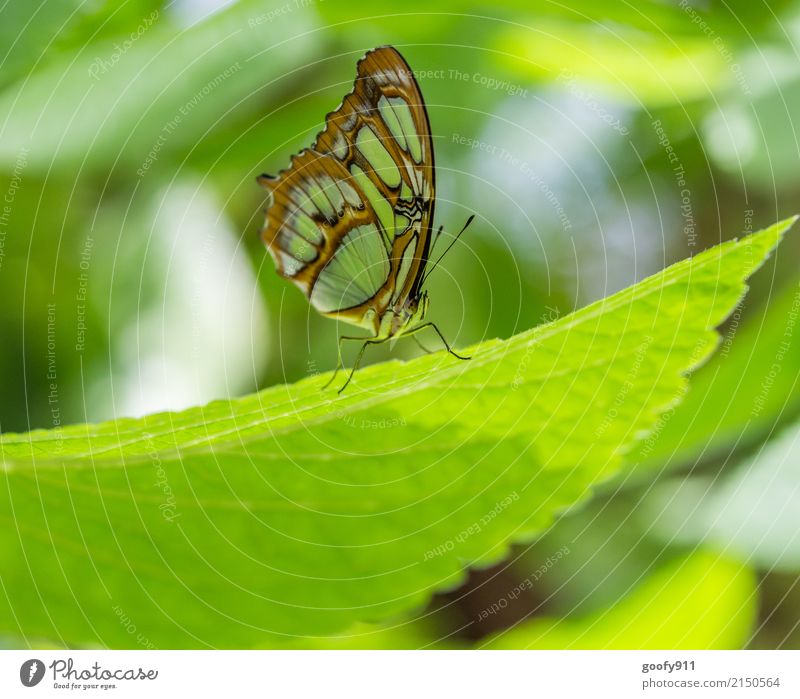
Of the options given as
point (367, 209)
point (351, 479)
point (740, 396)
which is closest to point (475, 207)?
point (367, 209)

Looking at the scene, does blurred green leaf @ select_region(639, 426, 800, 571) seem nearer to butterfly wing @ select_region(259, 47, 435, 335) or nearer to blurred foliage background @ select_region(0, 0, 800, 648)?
blurred foliage background @ select_region(0, 0, 800, 648)

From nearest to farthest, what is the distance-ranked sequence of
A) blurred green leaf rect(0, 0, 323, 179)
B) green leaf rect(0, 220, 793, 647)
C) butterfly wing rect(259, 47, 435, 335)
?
green leaf rect(0, 220, 793, 647)
butterfly wing rect(259, 47, 435, 335)
blurred green leaf rect(0, 0, 323, 179)

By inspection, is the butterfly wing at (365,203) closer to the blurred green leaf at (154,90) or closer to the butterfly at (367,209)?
the butterfly at (367,209)

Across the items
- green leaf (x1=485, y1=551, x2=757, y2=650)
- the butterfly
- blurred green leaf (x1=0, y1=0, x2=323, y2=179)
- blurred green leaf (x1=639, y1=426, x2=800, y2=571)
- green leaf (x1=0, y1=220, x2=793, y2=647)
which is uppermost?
blurred green leaf (x1=0, y1=0, x2=323, y2=179)

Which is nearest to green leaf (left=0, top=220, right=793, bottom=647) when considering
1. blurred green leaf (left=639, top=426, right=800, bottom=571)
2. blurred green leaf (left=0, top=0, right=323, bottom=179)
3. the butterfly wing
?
the butterfly wing

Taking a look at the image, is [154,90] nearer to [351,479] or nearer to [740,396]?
[351,479]
